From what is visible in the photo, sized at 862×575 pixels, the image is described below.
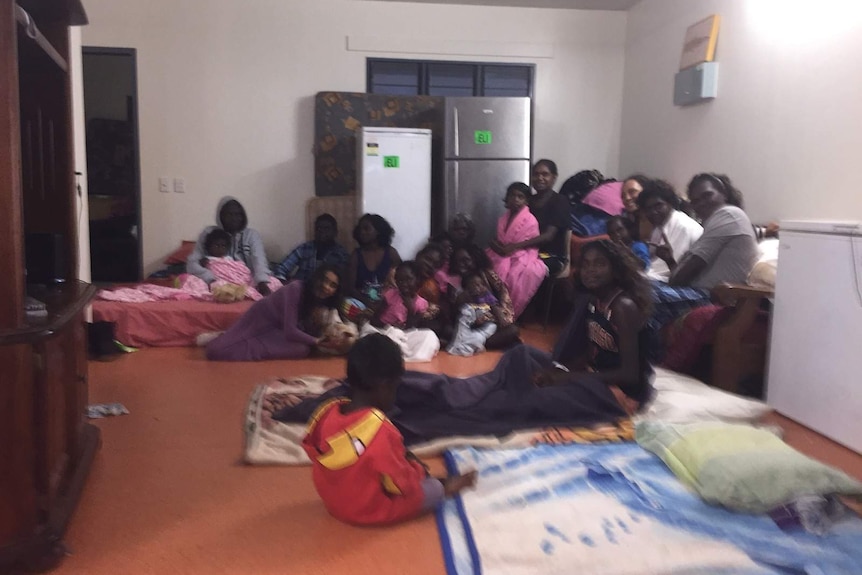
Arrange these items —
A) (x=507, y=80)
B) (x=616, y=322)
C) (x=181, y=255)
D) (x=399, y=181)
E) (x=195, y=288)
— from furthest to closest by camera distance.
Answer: (x=507, y=80) → (x=181, y=255) → (x=399, y=181) → (x=195, y=288) → (x=616, y=322)

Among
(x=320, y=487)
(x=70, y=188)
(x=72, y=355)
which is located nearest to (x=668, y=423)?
(x=320, y=487)

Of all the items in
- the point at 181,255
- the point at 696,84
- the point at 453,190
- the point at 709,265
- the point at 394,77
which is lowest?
the point at 181,255

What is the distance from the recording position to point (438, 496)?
209cm

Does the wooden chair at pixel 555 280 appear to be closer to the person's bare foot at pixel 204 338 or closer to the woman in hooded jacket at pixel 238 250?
the woman in hooded jacket at pixel 238 250

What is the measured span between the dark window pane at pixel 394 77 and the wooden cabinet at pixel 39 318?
390 centimetres

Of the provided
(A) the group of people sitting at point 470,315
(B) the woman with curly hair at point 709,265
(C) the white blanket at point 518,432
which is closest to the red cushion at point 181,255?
(A) the group of people sitting at point 470,315

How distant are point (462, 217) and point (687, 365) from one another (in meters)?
2.14

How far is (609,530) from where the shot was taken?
6.46 ft

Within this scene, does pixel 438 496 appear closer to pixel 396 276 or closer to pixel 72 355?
pixel 72 355

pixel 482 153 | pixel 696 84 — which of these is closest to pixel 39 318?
pixel 482 153

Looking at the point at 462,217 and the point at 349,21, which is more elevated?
the point at 349,21

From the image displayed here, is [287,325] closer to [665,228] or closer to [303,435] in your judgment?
[303,435]

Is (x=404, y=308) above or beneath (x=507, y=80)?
beneath

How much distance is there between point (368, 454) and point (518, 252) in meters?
3.47
